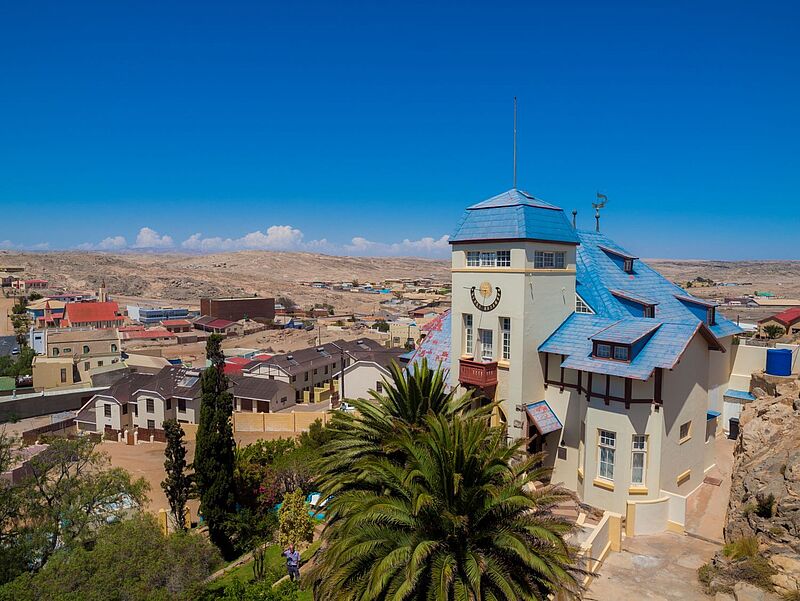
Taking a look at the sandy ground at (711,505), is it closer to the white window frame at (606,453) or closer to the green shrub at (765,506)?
the white window frame at (606,453)

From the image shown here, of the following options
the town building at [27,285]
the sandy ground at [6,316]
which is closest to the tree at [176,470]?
the sandy ground at [6,316]

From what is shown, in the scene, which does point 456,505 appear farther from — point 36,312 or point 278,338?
point 36,312

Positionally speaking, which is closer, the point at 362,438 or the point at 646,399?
the point at 362,438

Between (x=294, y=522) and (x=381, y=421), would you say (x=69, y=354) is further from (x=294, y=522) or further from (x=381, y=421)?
(x=381, y=421)

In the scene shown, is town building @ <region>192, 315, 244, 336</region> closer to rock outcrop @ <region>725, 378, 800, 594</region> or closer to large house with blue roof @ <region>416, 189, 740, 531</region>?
large house with blue roof @ <region>416, 189, 740, 531</region>

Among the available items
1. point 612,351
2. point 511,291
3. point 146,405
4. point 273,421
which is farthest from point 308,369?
point 612,351

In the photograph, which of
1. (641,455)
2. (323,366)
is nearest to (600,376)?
(641,455)
